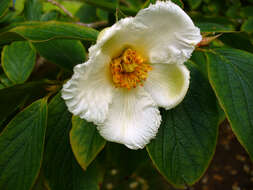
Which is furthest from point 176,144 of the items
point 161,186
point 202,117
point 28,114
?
point 161,186

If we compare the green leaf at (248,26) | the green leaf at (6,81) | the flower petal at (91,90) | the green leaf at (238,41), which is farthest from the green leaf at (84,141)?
the green leaf at (248,26)

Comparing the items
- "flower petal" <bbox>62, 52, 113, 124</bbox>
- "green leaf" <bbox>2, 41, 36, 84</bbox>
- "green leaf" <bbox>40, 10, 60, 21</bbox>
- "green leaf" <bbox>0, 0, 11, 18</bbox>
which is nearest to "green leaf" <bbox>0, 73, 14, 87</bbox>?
"green leaf" <bbox>2, 41, 36, 84</bbox>

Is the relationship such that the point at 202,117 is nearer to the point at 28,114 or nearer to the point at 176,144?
the point at 176,144

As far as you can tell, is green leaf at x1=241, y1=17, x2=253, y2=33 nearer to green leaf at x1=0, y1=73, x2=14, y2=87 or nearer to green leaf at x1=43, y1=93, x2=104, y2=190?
green leaf at x1=43, y1=93, x2=104, y2=190

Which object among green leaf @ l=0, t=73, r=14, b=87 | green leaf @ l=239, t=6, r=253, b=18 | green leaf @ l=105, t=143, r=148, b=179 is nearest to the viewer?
green leaf @ l=105, t=143, r=148, b=179

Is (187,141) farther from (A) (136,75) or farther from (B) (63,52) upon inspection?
(B) (63,52)

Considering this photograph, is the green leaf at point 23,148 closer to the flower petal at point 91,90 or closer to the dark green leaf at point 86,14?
the flower petal at point 91,90

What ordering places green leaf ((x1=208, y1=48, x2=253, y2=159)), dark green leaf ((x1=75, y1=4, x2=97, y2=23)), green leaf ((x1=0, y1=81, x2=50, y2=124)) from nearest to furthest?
green leaf ((x1=208, y1=48, x2=253, y2=159))
green leaf ((x1=0, y1=81, x2=50, y2=124))
dark green leaf ((x1=75, y1=4, x2=97, y2=23))
